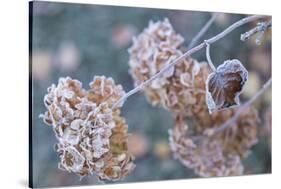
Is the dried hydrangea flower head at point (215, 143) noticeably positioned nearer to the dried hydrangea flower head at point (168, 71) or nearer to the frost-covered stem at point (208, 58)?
the dried hydrangea flower head at point (168, 71)

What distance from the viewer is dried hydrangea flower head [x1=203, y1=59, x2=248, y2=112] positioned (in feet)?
8.76

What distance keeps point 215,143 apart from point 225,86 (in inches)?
12.4

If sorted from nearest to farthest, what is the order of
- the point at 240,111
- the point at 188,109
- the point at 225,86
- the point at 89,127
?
the point at 89,127 < the point at 225,86 < the point at 188,109 < the point at 240,111

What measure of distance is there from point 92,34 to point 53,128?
431mm

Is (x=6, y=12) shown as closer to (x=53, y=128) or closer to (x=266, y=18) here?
(x=53, y=128)

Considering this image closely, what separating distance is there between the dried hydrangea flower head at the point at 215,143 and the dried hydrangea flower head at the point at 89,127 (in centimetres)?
28

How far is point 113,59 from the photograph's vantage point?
8.55 feet

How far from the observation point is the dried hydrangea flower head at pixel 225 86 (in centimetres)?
267

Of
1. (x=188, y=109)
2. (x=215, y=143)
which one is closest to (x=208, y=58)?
(x=188, y=109)

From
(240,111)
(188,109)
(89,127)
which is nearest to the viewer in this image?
(89,127)


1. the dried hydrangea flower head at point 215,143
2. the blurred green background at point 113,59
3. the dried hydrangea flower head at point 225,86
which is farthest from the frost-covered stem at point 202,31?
the dried hydrangea flower head at point 215,143

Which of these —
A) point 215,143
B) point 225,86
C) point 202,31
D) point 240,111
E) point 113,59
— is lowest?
point 215,143

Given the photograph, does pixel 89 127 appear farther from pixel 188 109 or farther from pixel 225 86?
pixel 225 86

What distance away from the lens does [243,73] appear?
2.84 m
